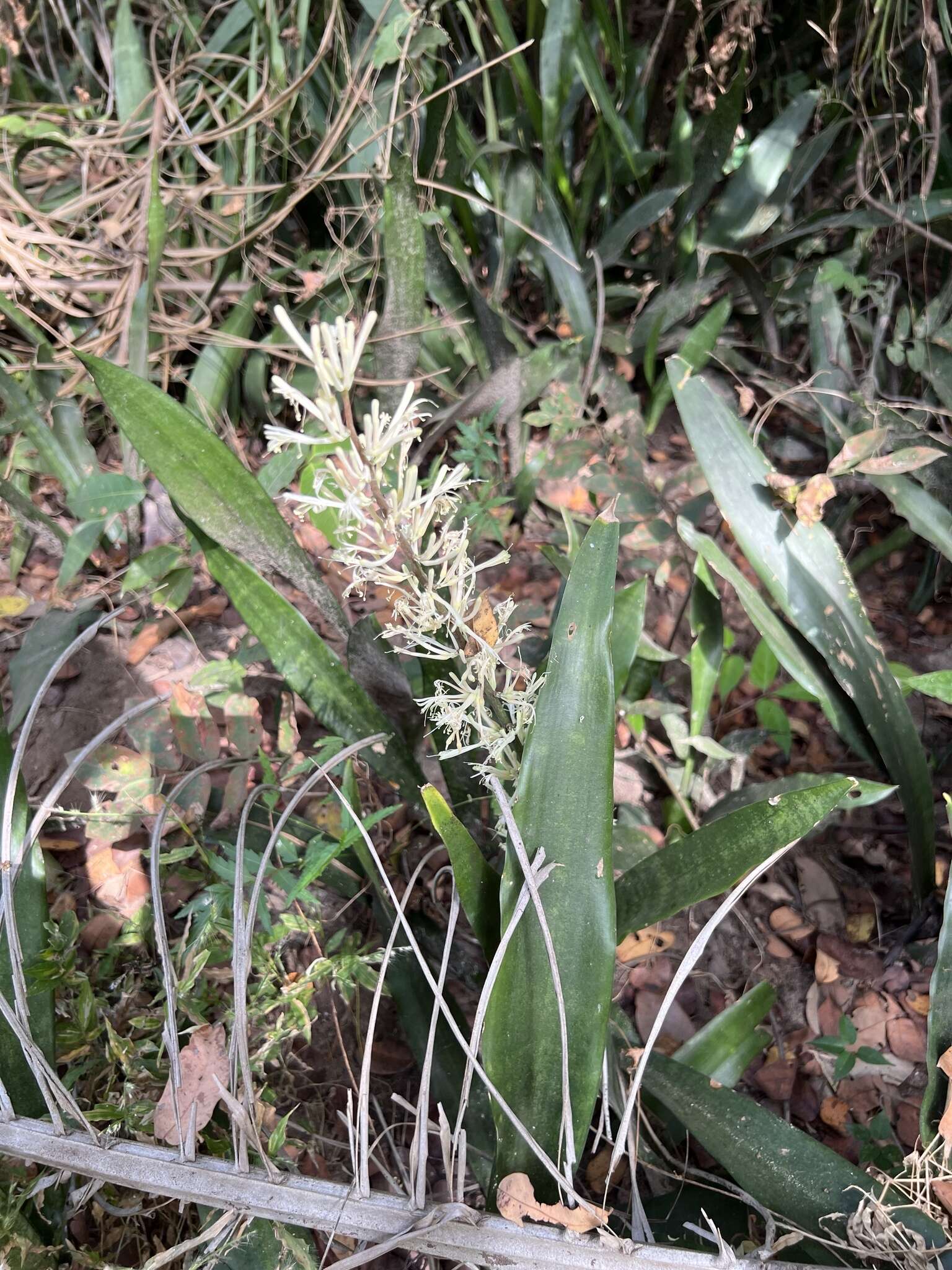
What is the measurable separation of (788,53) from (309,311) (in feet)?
3.03

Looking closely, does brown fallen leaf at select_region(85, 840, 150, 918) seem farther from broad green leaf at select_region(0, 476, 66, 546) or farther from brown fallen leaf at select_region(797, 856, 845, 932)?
brown fallen leaf at select_region(797, 856, 845, 932)

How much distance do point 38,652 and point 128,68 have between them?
3.46 ft

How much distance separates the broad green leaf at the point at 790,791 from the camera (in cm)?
69

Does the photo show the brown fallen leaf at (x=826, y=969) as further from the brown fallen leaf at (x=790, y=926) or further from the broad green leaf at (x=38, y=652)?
the broad green leaf at (x=38, y=652)

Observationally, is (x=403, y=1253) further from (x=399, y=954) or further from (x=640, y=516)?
(x=640, y=516)

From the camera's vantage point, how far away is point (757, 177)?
120 centimetres

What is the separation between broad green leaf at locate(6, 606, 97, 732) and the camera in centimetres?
80

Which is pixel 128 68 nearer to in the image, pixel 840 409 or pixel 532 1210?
pixel 840 409

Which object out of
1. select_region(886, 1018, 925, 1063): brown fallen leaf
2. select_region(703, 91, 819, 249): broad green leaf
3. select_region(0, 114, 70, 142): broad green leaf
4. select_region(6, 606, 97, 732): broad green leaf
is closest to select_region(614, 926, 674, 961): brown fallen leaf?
select_region(886, 1018, 925, 1063): brown fallen leaf

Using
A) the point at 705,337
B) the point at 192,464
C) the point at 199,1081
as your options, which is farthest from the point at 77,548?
the point at 705,337

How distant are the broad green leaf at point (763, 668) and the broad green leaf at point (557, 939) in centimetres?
50

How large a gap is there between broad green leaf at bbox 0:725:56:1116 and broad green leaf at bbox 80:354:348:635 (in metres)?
0.24

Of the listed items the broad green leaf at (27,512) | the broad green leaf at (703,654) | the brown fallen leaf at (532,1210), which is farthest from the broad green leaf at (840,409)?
the broad green leaf at (27,512)

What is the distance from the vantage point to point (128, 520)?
3.45ft
